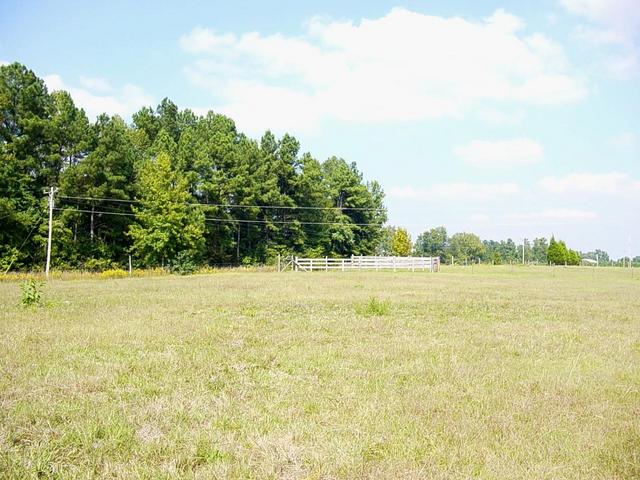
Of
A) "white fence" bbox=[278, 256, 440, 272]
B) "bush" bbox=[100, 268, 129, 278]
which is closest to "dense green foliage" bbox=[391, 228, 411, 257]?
"white fence" bbox=[278, 256, 440, 272]

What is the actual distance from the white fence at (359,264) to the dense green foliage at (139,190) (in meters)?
9.65

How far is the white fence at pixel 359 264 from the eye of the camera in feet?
173

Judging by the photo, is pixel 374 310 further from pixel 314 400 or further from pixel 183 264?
pixel 183 264

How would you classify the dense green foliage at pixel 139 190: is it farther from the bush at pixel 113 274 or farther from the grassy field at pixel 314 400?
the grassy field at pixel 314 400

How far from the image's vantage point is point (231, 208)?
58906 mm

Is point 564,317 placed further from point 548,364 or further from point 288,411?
point 288,411

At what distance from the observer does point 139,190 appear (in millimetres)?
49969

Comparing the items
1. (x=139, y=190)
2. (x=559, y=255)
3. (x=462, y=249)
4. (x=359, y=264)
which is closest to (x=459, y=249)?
(x=462, y=249)

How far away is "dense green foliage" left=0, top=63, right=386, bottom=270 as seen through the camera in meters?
42.5

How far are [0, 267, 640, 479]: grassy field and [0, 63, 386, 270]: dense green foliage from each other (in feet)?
112

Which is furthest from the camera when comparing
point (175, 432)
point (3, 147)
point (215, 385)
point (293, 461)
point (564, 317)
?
point (3, 147)

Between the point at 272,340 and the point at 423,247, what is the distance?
16610cm

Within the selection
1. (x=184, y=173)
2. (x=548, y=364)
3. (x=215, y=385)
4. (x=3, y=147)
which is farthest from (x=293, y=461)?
(x=184, y=173)

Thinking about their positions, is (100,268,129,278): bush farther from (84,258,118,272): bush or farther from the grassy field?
the grassy field
